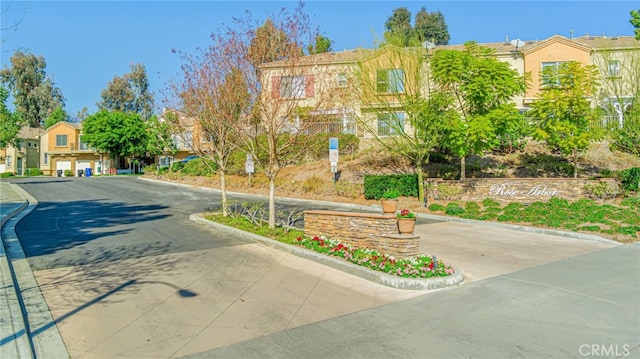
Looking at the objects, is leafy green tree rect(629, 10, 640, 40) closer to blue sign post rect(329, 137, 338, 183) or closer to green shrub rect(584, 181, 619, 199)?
green shrub rect(584, 181, 619, 199)

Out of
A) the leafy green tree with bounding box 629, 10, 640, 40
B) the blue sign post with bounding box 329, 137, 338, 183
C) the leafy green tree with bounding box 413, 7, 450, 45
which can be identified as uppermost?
the leafy green tree with bounding box 413, 7, 450, 45

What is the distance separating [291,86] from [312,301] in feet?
22.0

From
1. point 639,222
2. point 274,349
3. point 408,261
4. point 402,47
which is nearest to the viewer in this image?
point 274,349

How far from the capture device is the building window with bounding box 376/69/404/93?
20.3 meters

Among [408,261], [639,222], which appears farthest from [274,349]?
[639,222]

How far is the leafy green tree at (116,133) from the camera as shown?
47.7m

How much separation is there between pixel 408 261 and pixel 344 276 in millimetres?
1277

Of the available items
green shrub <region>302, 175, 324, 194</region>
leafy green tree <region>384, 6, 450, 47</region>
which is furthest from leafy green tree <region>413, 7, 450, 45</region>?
green shrub <region>302, 175, 324, 194</region>

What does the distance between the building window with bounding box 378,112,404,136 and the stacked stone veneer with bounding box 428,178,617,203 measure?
3182 millimetres

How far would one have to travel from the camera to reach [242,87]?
42.4 feet

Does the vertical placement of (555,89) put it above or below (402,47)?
below

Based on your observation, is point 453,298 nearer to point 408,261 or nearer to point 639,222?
point 408,261

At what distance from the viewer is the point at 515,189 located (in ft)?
60.8

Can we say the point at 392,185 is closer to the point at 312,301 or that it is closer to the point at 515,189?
the point at 515,189
